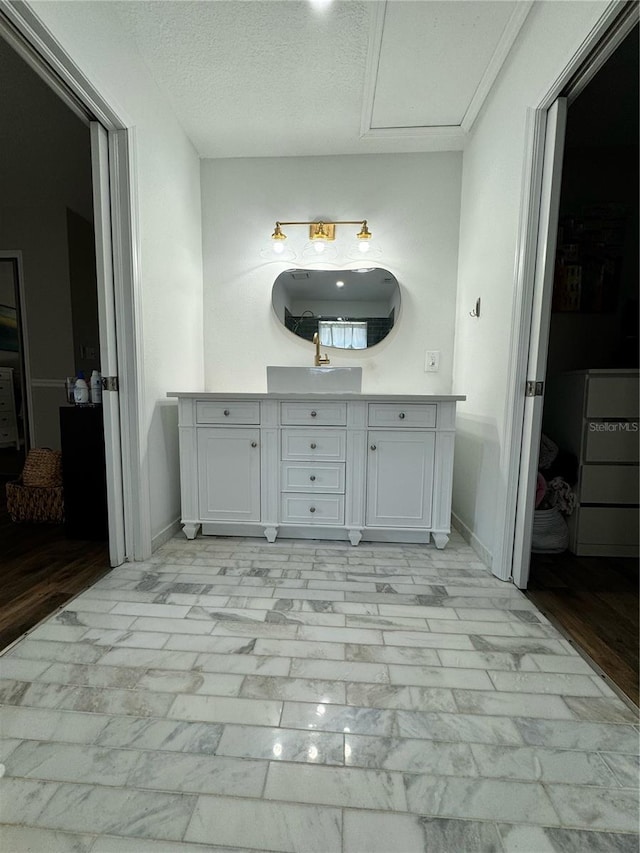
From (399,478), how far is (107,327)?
1588 mm

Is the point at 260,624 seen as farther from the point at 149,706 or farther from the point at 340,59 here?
the point at 340,59

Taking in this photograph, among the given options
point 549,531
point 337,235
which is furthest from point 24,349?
point 549,531

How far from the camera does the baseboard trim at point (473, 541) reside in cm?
176

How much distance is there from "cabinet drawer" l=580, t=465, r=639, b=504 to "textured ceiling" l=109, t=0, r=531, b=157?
202 centimetres

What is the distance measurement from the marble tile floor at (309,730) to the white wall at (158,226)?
812mm

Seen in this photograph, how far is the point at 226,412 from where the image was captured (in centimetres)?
194

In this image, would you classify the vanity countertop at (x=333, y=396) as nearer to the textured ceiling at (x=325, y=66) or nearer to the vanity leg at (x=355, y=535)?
the vanity leg at (x=355, y=535)

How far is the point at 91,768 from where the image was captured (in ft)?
2.62

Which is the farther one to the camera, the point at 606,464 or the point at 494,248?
the point at 606,464

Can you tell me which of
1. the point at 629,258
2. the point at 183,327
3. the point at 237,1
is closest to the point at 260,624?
the point at 183,327

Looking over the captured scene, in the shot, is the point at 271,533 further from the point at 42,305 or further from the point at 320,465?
the point at 42,305

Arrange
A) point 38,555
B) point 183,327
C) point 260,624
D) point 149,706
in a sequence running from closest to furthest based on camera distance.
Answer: point 149,706
point 260,624
point 38,555
point 183,327

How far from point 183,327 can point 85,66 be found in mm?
1123

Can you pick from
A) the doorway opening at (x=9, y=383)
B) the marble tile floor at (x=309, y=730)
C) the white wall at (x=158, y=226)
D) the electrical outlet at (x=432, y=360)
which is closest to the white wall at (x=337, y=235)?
the electrical outlet at (x=432, y=360)
